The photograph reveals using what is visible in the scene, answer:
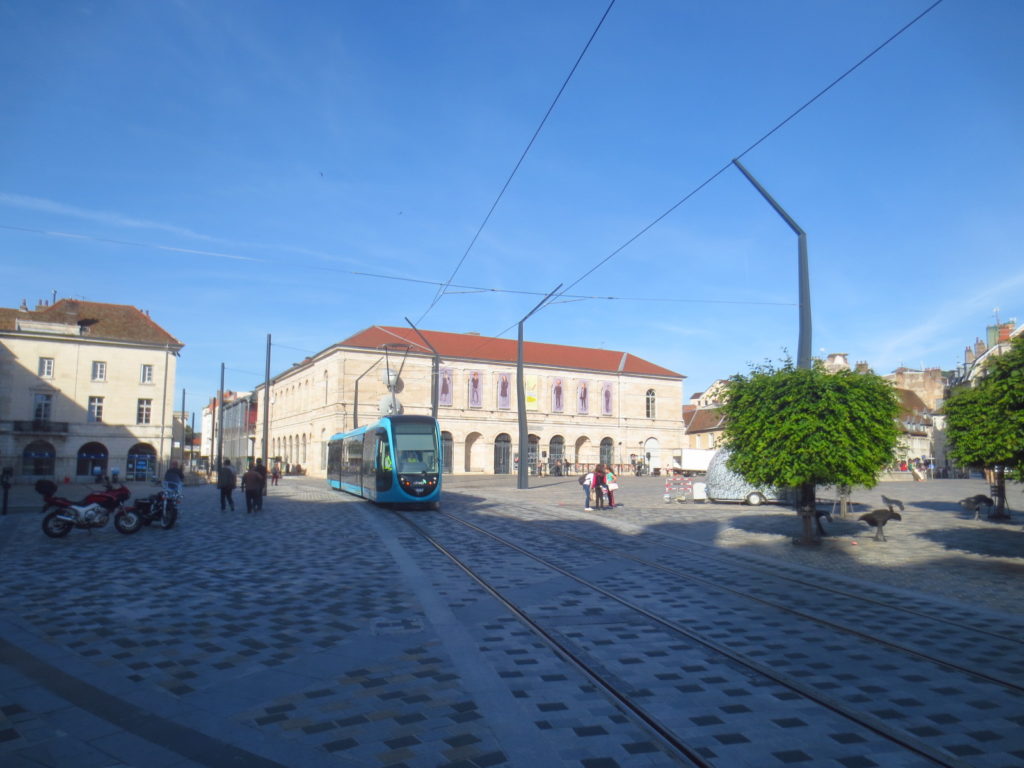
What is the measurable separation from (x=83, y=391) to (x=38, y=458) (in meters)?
5.24

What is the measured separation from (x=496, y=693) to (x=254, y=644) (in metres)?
2.70

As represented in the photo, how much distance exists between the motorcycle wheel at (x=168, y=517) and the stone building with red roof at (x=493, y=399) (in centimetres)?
3954

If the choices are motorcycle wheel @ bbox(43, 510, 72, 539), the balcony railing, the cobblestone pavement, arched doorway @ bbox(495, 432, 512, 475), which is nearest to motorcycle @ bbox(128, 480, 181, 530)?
motorcycle wheel @ bbox(43, 510, 72, 539)

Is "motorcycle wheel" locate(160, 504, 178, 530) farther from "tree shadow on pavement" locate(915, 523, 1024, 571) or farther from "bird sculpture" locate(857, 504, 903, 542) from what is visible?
"tree shadow on pavement" locate(915, 523, 1024, 571)

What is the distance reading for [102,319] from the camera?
56.1m

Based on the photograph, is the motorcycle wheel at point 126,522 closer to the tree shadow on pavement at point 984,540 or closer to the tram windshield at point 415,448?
the tram windshield at point 415,448

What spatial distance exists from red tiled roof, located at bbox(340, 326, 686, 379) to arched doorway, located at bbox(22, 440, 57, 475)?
21.4 meters

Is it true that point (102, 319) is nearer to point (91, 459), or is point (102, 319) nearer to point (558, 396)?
point (91, 459)

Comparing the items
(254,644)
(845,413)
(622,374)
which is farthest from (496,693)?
(622,374)

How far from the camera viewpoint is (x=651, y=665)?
653cm

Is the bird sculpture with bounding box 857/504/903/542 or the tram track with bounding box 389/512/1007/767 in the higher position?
the bird sculpture with bounding box 857/504/903/542

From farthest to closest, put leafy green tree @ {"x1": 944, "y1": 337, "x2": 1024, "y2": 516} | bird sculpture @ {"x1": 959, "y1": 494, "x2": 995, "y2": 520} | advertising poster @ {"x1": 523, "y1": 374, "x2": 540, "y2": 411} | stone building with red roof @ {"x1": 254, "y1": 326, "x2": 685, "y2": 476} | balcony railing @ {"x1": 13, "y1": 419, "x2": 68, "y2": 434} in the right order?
→ advertising poster @ {"x1": 523, "y1": 374, "x2": 540, "y2": 411} → stone building with red roof @ {"x1": 254, "y1": 326, "x2": 685, "y2": 476} → balcony railing @ {"x1": 13, "y1": 419, "x2": 68, "y2": 434} → bird sculpture @ {"x1": 959, "y1": 494, "x2": 995, "y2": 520} → leafy green tree @ {"x1": 944, "y1": 337, "x2": 1024, "y2": 516}

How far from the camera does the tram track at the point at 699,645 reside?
15.4ft

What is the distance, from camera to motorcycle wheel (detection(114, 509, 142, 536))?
1656cm
